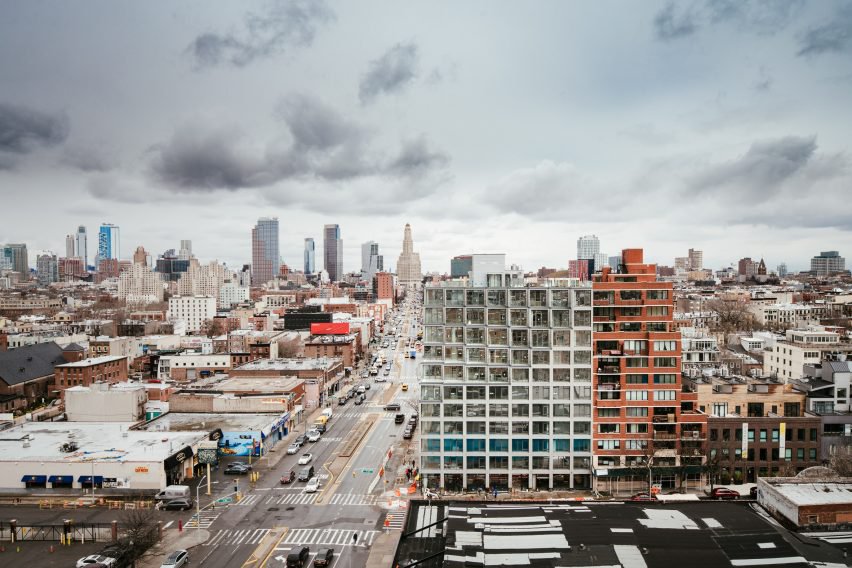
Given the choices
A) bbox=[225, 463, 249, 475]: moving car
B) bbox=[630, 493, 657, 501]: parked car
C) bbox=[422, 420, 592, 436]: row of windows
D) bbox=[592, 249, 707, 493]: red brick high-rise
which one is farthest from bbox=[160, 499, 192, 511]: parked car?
bbox=[592, 249, 707, 493]: red brick high-rise

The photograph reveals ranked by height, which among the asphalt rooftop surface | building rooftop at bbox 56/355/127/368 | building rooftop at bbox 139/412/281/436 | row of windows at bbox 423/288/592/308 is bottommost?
building rooftop at bbox 139/412/281/436

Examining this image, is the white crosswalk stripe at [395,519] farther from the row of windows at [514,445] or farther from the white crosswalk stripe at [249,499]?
the white crosswalk stripe at [249,499]

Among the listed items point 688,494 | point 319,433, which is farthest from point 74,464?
point 688,494

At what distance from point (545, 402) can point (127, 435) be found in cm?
5396

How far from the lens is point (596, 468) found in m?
69.0

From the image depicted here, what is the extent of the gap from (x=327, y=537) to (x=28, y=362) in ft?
338

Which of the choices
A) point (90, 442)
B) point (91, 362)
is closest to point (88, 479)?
point (90, 442)

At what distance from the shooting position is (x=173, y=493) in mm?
66250

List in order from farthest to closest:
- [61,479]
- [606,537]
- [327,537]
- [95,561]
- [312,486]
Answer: [312,486] < [61,479] < [327,537] < [95,561] < [606,537]

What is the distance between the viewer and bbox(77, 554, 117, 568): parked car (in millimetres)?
47938

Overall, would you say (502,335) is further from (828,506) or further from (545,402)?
(828,506)

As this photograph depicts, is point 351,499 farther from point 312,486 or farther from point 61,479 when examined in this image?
point 61,479

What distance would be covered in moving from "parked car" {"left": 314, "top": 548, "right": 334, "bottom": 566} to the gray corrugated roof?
98178 millimetres

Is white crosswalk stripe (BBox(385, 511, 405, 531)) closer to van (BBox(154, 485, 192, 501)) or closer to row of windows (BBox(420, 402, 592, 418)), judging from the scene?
row of windows (BBox(420, 402, 592, 418))
